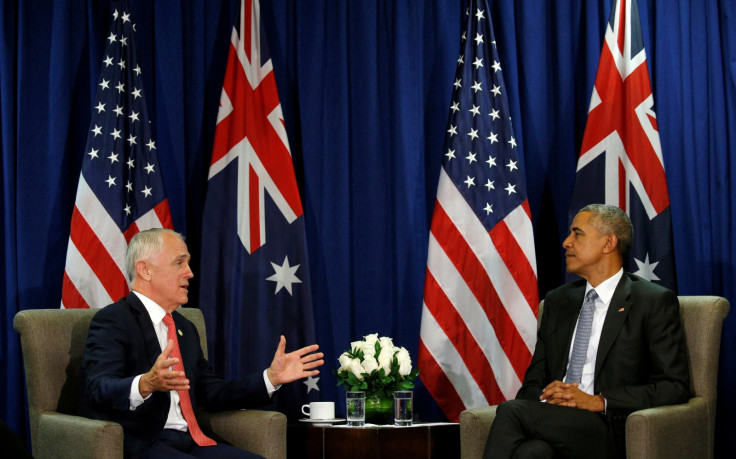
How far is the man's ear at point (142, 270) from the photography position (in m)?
3.53

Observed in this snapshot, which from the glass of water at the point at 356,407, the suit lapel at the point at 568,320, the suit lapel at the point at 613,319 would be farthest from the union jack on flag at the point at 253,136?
the suit lapel at the point at 613,319

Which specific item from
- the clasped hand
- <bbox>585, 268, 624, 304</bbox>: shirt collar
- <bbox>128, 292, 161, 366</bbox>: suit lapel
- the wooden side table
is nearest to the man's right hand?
<bbox>128, 292, 161, 366</bbox>: suit lapel

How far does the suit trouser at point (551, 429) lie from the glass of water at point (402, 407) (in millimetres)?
686

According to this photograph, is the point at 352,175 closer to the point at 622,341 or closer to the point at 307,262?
the point at 307,262

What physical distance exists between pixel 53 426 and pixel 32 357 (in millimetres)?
367

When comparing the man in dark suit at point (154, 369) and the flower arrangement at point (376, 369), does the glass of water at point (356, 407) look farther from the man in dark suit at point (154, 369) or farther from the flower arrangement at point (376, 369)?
the man in dark suit at point (154, 369)

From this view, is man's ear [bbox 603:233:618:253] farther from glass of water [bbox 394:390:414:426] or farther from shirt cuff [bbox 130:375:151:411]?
shirt cuff [bbox 130:375:151:411]

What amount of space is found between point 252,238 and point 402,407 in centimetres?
126

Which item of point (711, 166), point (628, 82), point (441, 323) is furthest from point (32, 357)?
point (711, 166)

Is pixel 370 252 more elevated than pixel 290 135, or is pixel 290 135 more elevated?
pixel 290 135

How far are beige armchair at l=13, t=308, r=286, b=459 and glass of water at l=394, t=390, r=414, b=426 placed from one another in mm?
664

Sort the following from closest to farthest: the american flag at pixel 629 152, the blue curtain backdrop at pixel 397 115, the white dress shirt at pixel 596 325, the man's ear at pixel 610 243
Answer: the white dress shirt at pixel 596 325 < the man's ear at pixel 610 243 < the american flag at pixel 629 152 < the blue curtain backdrop at pixel 397 115

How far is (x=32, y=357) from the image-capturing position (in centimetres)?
351

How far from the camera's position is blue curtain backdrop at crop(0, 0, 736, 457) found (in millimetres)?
4926
